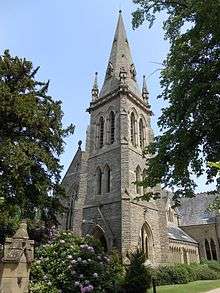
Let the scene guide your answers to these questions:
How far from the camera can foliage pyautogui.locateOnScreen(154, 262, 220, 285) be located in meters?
23.7

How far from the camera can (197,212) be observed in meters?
42.9

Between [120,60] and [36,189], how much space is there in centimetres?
2279

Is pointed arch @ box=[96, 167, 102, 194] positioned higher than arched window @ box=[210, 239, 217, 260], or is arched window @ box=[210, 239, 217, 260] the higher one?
pointed arch @ box=[96, 167, 102, 194]

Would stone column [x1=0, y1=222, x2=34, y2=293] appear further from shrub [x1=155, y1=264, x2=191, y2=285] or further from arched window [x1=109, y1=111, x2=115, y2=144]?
arched window [x1=109, y1=111, x2=115, y2=144]

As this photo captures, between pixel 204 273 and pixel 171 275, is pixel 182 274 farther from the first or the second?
pixel 204 273

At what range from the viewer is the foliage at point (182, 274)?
→ 23727 mm

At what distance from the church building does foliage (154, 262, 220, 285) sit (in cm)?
107

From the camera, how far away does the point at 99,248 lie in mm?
18203

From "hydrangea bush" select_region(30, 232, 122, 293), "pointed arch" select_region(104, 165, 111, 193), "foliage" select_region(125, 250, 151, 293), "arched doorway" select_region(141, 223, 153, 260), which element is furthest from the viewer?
"pointed arch" select_region(104, 165, 111, 193)

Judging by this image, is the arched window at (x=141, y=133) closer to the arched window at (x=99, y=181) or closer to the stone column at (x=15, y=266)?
the arched window at (x=99, y=181)

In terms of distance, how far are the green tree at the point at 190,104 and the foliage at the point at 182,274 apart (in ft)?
46.2

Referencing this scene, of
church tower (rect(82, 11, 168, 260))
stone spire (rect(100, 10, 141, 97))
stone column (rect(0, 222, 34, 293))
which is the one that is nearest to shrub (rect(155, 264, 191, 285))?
church tower (rect(82, 11, 168, 260))

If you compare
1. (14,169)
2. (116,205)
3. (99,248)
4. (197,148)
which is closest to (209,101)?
(197,148)

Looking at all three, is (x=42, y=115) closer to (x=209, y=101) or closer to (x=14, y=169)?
(x=14, y=169)
